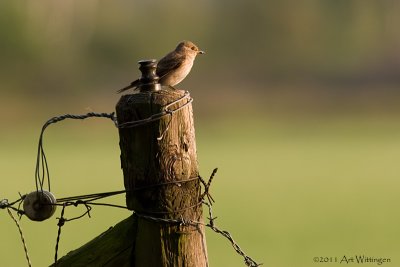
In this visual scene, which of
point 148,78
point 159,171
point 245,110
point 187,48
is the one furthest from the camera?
point 245,110

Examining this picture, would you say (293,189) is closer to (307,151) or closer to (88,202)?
(307,151)

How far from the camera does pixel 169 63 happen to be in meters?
7.02

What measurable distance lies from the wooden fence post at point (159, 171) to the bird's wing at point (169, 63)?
3.86m

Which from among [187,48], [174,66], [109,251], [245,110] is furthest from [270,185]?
[245,110]

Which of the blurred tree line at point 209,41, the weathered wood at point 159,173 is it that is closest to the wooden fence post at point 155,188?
the weathered wood at point 159,173

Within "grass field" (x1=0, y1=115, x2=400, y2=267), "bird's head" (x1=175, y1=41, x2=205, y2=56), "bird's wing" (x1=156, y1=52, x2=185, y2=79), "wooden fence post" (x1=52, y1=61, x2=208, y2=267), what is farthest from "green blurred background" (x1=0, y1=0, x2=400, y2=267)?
"bird's head" (x1=175, y1=41, x2=205, y2=56)

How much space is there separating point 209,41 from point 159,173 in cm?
6598

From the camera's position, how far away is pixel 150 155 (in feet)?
9.81

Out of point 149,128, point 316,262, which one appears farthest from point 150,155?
point 316,262

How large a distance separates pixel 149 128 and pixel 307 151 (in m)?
30.0

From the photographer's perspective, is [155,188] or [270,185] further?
[270,185]

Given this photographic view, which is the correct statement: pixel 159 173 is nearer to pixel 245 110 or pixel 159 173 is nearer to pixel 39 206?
pixel 39 206

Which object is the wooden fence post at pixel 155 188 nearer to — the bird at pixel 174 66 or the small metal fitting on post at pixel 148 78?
the small metal fitting on post at pixel 148 78

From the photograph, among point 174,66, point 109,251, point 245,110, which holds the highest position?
point 245,110
